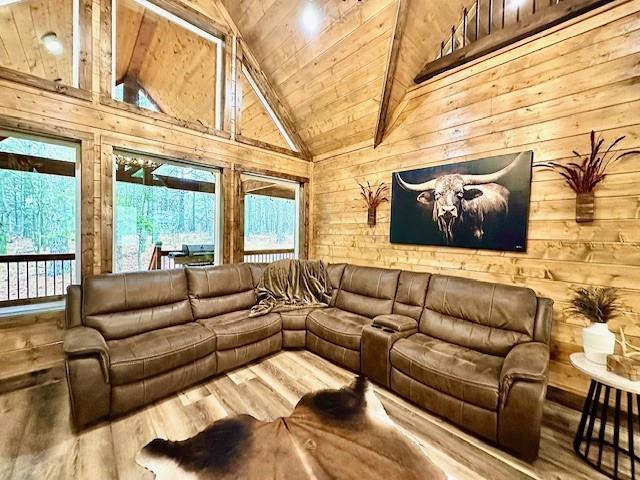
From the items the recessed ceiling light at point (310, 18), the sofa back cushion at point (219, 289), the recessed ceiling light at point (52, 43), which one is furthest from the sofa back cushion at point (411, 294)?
the recessed ceiling light at point (52, 43)

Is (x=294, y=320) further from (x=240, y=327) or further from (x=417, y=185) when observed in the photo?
(x=417, y=185)

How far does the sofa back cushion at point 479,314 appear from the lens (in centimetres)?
222

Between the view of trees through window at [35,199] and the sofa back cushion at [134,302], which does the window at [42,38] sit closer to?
the view of trees through window at [35,199]

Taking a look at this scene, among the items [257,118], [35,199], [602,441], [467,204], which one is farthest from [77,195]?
[602,441]

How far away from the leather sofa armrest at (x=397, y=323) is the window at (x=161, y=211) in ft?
7.66

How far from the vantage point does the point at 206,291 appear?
10.1 ft

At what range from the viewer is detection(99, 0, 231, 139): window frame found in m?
2.80

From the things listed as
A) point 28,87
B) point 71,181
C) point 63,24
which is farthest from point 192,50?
point 71,181

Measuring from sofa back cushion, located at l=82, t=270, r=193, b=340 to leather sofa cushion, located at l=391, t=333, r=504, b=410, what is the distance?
7.07 feet

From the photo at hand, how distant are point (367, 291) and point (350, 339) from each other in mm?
735

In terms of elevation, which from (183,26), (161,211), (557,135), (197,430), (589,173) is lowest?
(197,430)

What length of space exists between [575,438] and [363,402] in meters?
1.38

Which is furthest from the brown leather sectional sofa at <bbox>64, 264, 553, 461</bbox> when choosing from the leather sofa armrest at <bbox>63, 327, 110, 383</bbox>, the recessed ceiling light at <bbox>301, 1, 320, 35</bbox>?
the recessed ceiling light at <bbox>301, 1, 320, 35</bbox>

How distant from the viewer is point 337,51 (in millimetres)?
Answer: 3240
